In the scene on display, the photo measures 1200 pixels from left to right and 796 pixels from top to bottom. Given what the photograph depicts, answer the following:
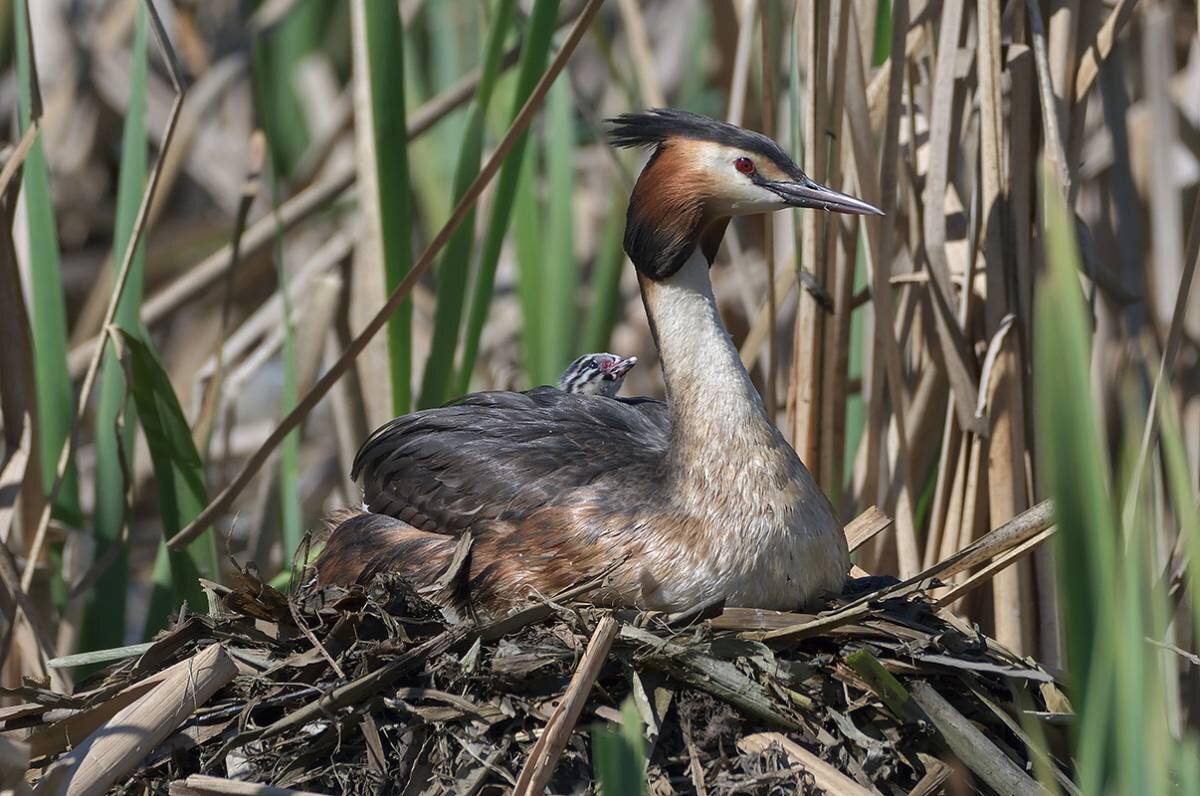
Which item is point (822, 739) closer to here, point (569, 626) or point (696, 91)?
point (569, 626)

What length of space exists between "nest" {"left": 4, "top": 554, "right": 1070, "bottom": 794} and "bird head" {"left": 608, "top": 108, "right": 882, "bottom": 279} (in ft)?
2.40

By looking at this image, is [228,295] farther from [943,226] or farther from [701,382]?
[943,226]

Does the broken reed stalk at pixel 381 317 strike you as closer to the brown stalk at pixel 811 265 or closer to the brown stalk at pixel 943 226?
the brown stalk at pixel 811 265

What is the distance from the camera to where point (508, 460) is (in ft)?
10.1

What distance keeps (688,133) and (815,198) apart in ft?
0.99

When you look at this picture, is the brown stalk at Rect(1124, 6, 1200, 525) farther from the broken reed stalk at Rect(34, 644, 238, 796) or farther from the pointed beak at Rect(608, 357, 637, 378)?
the broken reed stalk at Rect(34, 644, 238, 796)

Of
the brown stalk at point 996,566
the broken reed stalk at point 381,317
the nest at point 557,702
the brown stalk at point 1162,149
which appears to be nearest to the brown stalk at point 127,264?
the broken reed stalk at point 381,317

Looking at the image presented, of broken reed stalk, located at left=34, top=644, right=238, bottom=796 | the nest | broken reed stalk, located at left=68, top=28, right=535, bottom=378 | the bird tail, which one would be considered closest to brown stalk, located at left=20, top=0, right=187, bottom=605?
the bird tail

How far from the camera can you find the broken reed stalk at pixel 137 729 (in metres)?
2.19

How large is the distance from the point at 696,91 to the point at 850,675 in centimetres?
334

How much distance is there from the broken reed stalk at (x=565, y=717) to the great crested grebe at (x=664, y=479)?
335 mm

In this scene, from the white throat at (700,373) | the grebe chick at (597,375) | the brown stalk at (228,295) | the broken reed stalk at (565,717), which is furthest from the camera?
the grebe chick at (597,375)

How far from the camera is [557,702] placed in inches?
96.0

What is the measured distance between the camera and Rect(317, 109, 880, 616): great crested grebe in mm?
2738
